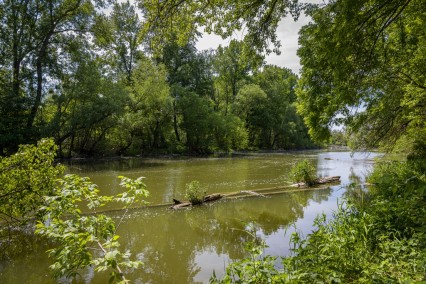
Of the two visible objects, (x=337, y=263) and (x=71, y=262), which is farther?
(x=337, y=263)

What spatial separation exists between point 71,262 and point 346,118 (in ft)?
43.8

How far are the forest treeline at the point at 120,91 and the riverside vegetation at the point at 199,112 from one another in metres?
0.13

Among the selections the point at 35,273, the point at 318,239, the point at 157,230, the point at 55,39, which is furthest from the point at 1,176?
the point at 55,39

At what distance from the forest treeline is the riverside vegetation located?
13 centimetres

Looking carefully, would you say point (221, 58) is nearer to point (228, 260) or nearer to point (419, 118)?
point (419, 118)

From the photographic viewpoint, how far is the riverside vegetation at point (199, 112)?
3648mm

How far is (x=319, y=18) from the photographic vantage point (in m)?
6.65

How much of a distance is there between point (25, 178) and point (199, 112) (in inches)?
1354

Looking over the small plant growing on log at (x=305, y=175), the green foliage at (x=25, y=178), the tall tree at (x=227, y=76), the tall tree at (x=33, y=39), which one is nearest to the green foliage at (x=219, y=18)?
the green foliage at (x=25, y=178)

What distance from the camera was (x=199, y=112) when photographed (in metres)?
39.1

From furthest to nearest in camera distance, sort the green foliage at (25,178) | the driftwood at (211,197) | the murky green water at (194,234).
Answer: the driftwood at (211,197) → the murky green water at (194,234) → the green foliage at (25,178)

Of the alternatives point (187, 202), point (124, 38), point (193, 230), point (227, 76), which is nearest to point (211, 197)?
point (187, 202)

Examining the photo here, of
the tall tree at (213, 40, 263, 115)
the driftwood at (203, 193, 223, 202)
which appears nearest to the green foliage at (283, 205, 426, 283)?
the driftwood at (203, 193, 223, 202)

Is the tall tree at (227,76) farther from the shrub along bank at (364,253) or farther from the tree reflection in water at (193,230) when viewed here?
the shrub along bank at (364,253)
